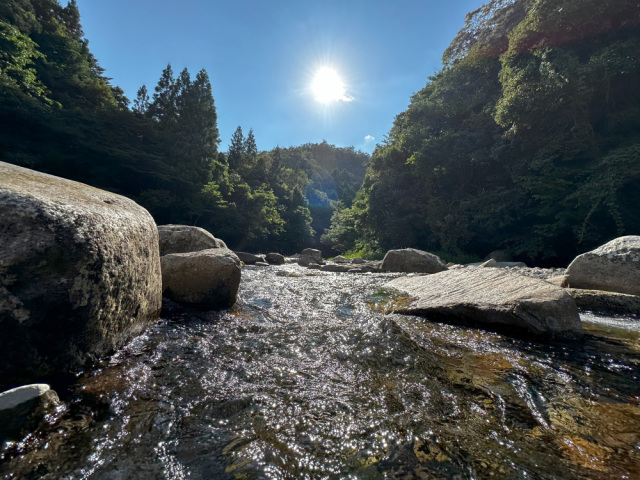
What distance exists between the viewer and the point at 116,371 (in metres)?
2.43

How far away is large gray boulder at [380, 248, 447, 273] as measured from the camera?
1096cm

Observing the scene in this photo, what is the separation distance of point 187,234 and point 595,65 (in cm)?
1710

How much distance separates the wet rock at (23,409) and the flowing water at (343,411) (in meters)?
0.08

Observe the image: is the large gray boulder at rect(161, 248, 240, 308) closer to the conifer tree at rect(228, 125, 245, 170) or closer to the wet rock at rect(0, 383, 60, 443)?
the wet rock at rect(0, 383, 60, 443)

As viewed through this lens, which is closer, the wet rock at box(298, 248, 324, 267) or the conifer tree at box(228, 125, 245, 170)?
the wet rock at box(298, 248, 324, 267)

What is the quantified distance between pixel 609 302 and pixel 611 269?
1.32 meters

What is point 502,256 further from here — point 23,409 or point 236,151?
point 236,151

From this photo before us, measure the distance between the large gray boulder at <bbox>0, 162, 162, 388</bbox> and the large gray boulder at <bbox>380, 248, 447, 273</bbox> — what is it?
32.6ft

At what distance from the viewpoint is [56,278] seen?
7.15 ft

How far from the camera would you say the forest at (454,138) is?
13242 millimetres

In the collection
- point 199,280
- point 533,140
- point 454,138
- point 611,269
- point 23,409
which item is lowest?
point 23,409

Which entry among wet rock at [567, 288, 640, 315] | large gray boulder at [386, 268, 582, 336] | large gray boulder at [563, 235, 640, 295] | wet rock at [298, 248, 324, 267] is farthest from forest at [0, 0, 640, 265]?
large gray boulder at [386, 268, 582, 336]

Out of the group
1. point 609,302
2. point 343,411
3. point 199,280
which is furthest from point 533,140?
point 343,411

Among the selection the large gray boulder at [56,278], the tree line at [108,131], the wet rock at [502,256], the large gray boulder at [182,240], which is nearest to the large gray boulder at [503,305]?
the large gray boulder at [56,278]
